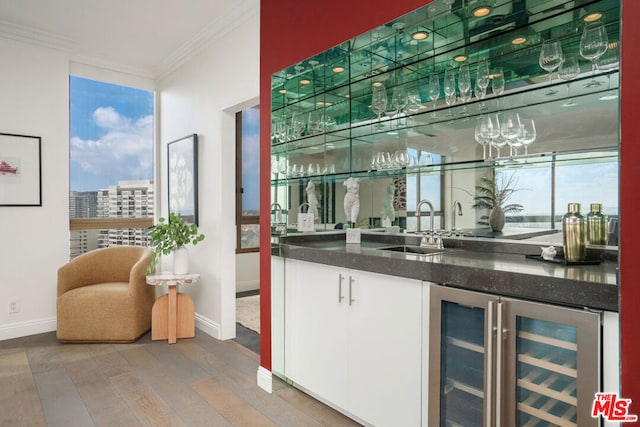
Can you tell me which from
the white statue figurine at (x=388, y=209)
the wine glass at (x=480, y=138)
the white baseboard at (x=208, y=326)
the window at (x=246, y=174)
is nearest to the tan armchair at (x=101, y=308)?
the white baseboard at (x=208, y=326)

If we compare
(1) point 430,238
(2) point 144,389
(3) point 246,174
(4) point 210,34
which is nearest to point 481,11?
(1) point 430,238

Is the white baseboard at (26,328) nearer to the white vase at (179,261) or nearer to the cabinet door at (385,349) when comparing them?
the white vase at (179,261)

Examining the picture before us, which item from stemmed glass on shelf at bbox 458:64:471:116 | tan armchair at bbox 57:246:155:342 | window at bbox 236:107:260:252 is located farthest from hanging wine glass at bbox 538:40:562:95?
window at bbox 236:107:260:252

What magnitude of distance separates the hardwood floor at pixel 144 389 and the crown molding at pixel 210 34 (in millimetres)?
2901

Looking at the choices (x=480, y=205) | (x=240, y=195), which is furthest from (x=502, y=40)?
(x=240, y=195)

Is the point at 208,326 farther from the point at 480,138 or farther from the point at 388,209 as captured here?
the point at 480,138

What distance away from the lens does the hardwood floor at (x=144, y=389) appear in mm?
2342

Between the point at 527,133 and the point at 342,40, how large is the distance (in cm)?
116

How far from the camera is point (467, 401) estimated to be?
171cm

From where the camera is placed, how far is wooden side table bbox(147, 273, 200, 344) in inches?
146

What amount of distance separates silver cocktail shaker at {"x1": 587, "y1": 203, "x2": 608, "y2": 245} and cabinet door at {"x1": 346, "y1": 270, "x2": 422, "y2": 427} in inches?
33.0

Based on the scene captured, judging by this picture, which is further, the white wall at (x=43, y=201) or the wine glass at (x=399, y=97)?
the white wall at (x=43, y=201)

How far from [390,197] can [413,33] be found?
114cm

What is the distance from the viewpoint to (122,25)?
3.74 m
